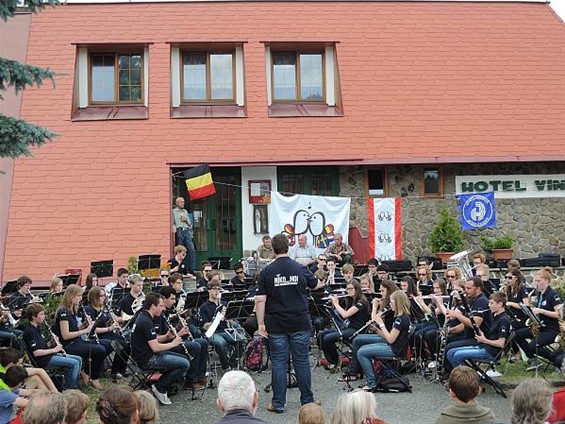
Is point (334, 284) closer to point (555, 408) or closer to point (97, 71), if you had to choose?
point (555, 408)

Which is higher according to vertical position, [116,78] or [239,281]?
[116,78]

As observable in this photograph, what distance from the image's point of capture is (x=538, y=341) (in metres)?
11.7

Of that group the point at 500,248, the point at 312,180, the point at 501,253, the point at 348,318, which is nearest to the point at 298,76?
the point at 312,180

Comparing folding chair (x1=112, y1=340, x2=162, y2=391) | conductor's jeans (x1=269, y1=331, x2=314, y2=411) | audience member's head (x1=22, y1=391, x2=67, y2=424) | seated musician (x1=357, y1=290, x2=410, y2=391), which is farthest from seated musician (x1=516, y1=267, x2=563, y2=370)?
audience member's head (x1=22, y1=391, x2=67, y2=424)

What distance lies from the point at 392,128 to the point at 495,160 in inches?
120

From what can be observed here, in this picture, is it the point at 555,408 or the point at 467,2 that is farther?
the point at 467,2

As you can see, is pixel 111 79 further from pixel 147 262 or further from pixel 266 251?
pixel 266 251

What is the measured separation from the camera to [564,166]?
22.0m

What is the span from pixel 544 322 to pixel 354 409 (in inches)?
296

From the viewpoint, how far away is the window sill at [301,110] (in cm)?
2192

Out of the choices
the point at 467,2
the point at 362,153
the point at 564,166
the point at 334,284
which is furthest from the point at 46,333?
the point at 467,2

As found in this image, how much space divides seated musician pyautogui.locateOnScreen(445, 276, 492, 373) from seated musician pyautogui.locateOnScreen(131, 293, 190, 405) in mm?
4085

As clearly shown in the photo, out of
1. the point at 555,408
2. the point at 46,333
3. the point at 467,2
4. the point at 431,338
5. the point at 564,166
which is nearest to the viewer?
the point at 555,408

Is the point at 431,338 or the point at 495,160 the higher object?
the point at 495,160
